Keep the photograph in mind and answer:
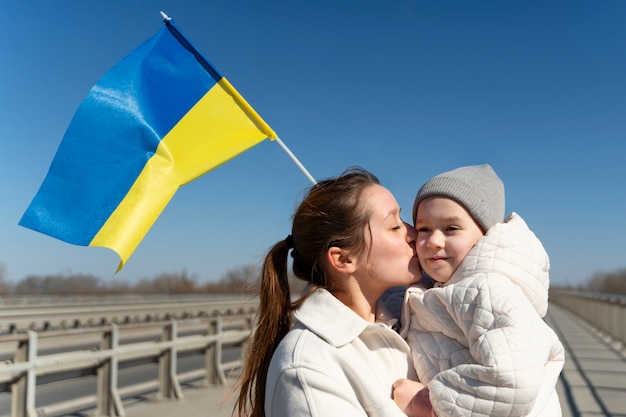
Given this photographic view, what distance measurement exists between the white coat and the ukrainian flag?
1084mm

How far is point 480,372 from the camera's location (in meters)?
2.59

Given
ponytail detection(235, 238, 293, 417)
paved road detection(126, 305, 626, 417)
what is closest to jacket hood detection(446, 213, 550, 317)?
ponytail detection(235, 238, 293, 417)

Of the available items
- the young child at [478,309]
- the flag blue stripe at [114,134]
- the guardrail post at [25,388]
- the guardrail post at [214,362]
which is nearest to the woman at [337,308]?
the young child at [478,309]

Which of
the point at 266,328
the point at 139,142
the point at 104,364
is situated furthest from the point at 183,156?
the point at 104,364

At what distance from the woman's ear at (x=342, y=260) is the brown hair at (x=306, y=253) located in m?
0.03

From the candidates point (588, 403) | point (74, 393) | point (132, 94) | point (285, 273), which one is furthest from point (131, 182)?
point (74, 393)

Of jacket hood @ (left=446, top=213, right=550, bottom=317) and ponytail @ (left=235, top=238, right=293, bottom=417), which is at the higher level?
jacket hood @ (left=446, top=213, right=550, bottom=317)

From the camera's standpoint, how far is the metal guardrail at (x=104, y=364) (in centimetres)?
714

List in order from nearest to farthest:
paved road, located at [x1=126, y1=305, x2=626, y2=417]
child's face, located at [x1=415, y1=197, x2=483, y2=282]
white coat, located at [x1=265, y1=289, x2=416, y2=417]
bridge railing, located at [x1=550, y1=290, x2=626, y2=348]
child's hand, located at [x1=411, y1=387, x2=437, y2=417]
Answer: white coat, located at [x1=265, y1=289, x2=416, y2=417] < child's hand, located at [x1=411, y1=387, x2=437, y2=417] < child's face, located at [x1=415, y1=197, x2=483, y2=282] < paved road, located at [x1=126, y1=305, x2=626, y2=417] < bridge railing, located at [x1=550, y1=290, x2=626, y2=348]

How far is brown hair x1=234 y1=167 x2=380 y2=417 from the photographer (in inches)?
121

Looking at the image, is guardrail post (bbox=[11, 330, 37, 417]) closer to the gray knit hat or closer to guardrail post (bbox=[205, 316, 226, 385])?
guardrail post (bbox=[205, 316, 226, 385])

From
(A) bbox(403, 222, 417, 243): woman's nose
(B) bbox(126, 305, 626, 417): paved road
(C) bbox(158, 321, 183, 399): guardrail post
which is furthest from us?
(C) bbox(158, 321, 183, 399): guardrail post

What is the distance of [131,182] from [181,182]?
0.88ft

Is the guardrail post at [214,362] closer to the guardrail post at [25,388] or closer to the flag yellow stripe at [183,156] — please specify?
the guardrail post at [25,388]
